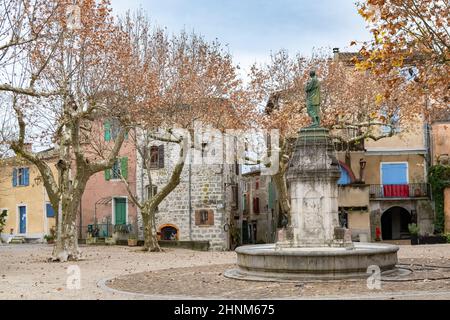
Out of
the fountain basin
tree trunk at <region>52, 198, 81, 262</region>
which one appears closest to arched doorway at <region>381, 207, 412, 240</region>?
tree trunk at <region>52, 198, 81, 262</region>

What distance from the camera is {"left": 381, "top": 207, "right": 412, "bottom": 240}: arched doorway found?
1779 inches

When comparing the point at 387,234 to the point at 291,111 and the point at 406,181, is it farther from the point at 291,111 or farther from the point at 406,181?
the point at 291,111

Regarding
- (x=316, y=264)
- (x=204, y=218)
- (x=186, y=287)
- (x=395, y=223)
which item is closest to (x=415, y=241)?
(x=395, y=223)

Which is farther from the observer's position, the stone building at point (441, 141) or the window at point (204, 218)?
the stone building at point (441, 141)

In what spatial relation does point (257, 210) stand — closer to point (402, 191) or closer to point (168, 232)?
point (168, 232)

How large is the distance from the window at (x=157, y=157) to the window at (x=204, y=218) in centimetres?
Answer: 397

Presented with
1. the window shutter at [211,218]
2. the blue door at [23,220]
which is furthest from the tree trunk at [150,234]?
the blue door at [23,220]

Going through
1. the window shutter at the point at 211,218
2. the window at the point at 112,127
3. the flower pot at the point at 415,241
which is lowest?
the flower pot at the point at 415,241

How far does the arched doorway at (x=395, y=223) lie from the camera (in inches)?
1779

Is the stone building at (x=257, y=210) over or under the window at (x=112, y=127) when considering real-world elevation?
under

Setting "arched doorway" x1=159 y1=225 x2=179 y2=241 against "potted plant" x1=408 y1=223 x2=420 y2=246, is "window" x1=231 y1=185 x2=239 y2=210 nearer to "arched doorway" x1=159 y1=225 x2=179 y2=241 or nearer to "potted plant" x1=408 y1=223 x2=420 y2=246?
"arched doorway" x1=159 y1=225 x2=179 y2=241

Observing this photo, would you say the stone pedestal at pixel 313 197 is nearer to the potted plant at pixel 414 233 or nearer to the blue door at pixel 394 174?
the potted plant at pixel 414 233

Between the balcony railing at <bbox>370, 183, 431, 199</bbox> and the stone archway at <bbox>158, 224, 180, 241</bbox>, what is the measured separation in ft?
41.9

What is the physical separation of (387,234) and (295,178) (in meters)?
29.0
